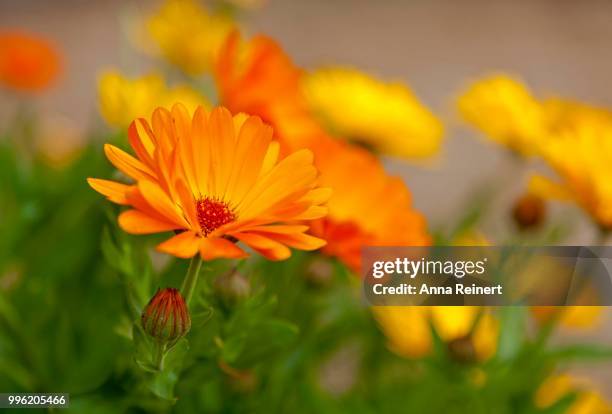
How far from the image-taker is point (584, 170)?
0.49 metres

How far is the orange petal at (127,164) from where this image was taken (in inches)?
12.0

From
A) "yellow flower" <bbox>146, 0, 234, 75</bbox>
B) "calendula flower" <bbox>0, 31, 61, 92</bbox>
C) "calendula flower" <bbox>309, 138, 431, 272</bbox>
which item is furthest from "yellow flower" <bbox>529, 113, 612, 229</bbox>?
"calendula flower" <bbox>0, 31, 61, 92</bbox>

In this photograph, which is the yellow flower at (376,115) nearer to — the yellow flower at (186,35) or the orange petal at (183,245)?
the yellow flower at (186,35)

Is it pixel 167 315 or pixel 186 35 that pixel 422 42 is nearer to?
pixel 186 35

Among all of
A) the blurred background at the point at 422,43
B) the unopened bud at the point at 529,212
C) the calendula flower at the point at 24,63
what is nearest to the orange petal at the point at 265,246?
the unopened bud at the point at 529,212

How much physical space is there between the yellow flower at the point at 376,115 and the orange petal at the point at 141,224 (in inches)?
20.2

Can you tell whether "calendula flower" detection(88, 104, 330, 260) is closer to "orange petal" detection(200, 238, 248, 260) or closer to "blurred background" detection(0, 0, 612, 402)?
"orange petal" detection(200, 238, 248, 260)

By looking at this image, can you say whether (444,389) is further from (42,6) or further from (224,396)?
(42,6)

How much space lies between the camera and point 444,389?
57 cm

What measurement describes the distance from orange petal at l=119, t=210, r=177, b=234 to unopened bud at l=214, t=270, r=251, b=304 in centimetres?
11

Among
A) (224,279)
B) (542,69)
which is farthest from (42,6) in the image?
(224,279)

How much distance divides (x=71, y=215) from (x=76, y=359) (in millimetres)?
166

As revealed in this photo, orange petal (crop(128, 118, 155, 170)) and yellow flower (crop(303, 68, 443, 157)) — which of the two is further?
yellow flower (crop(303, 68, 443, 157))

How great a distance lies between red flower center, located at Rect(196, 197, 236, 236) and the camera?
33 cm
